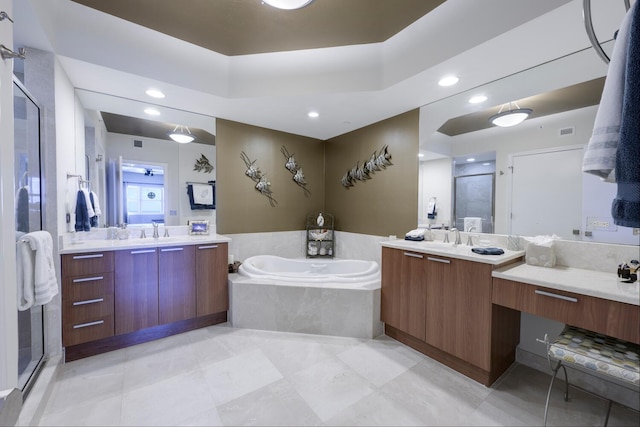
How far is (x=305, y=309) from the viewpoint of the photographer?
2553 mm

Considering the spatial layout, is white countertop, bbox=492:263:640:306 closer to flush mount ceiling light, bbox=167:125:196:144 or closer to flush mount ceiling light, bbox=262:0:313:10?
flush mount ceiling light, bbox=262:0:313:10

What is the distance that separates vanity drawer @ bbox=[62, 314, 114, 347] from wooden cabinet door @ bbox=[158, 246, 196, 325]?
0.38 metres

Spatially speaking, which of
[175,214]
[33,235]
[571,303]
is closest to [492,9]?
[571,303]

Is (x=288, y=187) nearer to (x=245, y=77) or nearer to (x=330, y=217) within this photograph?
(x=330, y=217)

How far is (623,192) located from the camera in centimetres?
65

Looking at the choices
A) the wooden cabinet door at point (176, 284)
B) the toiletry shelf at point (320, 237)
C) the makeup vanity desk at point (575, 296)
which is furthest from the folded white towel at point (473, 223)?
the wooden cabinet door at point (176, 284)

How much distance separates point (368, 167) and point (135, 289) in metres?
2.83

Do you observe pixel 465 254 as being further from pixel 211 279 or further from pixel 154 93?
pixel 154 93

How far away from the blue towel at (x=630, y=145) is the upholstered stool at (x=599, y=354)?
1.07 m

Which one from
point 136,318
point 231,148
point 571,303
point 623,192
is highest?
point 231,148

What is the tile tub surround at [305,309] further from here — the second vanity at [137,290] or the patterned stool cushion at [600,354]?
the patterned stool cushion at [600,354]

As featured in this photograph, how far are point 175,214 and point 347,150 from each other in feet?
7.85

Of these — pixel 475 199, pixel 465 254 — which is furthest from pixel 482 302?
pixel 475 199

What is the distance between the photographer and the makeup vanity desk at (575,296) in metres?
1.24
